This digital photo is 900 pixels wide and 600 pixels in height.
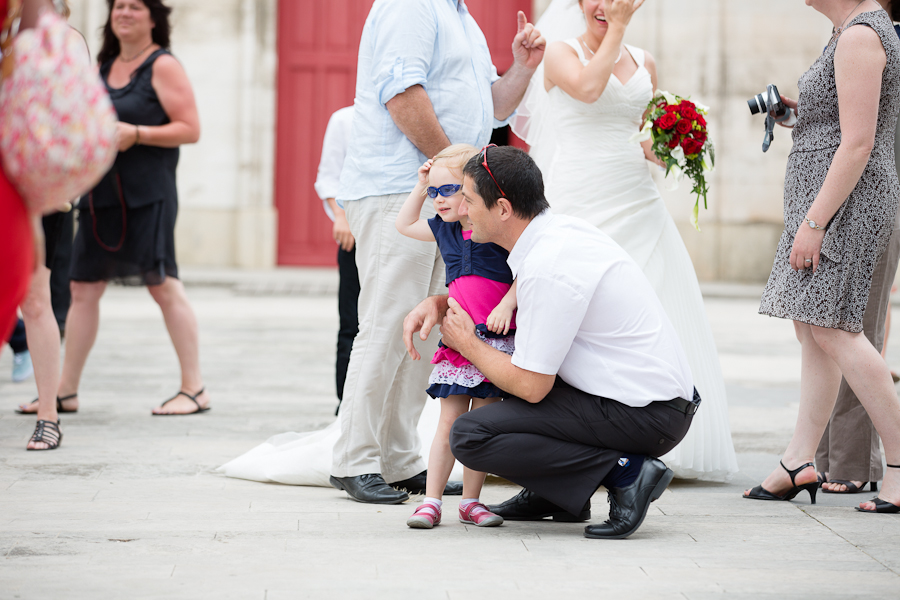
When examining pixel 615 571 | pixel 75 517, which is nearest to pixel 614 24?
pixel 615 571

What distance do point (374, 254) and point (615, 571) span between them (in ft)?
4.77

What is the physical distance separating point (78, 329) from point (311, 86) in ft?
37.4

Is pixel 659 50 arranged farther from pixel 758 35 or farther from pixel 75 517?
pixel 75 517

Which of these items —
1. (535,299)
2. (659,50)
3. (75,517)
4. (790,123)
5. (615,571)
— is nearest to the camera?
(615,571)

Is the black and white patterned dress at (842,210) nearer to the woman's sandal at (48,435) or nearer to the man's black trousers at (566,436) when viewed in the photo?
the man's black trousers at (566,436)

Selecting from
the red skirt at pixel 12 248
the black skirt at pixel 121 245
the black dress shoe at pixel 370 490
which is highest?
the red skirt at pixel 12 248

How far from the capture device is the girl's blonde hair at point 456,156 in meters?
3.38

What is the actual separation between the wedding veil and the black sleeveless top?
6.14 feet

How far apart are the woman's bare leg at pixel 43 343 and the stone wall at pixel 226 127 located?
11210mm

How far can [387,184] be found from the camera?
375 centimetres

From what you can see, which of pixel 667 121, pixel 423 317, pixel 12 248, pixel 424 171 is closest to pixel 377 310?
pixel 423 317

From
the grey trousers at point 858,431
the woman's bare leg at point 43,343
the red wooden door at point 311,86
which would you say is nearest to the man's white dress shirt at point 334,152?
the woman's bare leg at point 43,343

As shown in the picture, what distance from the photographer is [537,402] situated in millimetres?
3260

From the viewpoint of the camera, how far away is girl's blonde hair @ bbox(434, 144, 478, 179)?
3.38m
